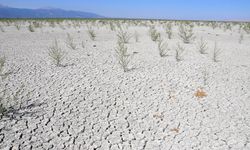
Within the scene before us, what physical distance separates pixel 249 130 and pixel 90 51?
5180 millimetres

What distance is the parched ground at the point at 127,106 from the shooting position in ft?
9.55

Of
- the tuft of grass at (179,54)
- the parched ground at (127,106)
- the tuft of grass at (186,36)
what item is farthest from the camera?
the tuft of grass at (186,36)

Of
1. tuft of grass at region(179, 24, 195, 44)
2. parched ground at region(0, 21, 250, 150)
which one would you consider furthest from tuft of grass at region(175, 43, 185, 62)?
tuft of grass at region(179, 24, 195, 44)

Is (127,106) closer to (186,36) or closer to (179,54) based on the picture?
(179,54)

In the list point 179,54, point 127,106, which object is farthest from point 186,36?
point 127,106

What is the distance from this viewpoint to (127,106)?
12.3 ft

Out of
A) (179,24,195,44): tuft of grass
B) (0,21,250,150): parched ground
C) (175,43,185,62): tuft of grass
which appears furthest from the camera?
(179,24,195,44): tuft of grass

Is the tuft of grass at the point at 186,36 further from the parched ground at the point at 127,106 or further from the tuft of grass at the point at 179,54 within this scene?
the parched ground at the point at 127,106

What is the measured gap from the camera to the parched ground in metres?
2.91

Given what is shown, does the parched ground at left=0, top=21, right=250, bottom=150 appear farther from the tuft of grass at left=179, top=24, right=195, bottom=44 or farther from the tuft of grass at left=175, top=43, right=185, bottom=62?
the tuft of grass at left=179, top=24, right=195, bottom=44

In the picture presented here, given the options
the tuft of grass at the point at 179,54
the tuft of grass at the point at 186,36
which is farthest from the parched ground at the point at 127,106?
the tuft of grass at the point at 186,36

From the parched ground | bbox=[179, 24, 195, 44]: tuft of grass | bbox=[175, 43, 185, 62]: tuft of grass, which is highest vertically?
bbox=[179, 24, 195, 44]: tuft of grass

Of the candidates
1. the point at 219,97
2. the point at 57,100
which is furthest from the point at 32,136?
the point at 219,97

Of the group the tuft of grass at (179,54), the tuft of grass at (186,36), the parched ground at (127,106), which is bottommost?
the parched ground at (127,106)
